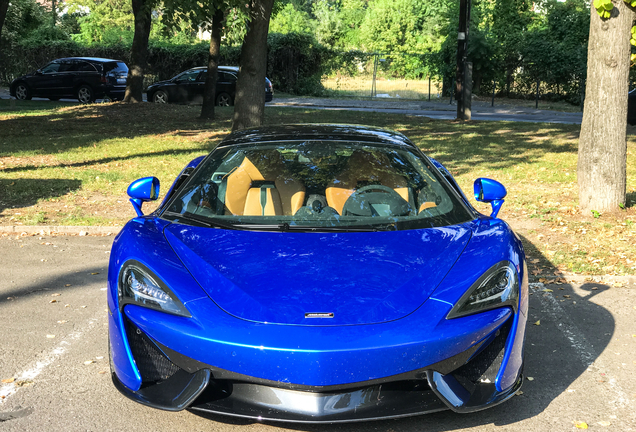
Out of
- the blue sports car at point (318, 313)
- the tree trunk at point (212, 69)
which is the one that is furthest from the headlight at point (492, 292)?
the tree trunk at point (212, 69)

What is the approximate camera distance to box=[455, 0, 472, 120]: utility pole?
19859mm

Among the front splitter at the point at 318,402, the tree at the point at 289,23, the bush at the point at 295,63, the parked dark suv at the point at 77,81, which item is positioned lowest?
the front splitter at the point at 318,402

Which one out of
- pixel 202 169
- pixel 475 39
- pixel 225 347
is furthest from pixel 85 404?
pixel 475 39

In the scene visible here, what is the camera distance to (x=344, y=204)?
4090 millimetres

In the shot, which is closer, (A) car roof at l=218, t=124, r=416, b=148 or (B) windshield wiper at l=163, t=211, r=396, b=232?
(B) windshield wiper at l=163, t=211, r=396, b=232

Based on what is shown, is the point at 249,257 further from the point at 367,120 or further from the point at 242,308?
the point at 367,120

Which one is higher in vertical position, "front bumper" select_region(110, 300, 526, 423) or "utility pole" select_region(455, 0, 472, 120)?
"utility pole" select_region(455, 0, 472, 120)

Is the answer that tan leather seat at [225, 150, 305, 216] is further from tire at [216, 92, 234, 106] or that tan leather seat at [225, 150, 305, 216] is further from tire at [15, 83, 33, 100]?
tire at [15, 83, 33, 100]

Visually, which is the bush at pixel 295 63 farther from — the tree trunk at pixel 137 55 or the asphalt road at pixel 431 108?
the tree trunk at pixel 137 55

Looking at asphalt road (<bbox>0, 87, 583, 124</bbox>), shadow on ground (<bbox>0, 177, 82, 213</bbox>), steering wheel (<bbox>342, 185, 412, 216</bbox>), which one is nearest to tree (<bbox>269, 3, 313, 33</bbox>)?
asphalt road (<bbox>0, 87, 583, 124</bbox>)

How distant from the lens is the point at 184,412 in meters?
3.37

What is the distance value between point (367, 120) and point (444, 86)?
526 inches

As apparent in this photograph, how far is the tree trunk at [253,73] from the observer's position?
12.6 meters

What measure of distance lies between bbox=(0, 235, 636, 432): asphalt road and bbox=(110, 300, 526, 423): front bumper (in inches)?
7.9
